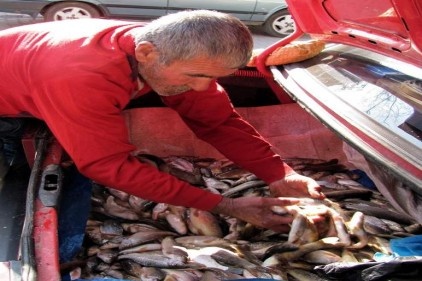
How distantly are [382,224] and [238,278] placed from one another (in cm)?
103

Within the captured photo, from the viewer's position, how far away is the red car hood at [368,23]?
182 cm

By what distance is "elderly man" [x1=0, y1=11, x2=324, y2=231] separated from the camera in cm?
224

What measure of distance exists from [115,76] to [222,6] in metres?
6.20

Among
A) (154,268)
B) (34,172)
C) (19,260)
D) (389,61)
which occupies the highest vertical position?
(389,61)

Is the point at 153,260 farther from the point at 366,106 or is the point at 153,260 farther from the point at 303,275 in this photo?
the point at 366,106

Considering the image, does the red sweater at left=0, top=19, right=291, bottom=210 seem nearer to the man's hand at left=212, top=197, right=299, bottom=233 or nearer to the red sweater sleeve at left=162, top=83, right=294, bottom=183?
the man's hand at left=212, top=197, right=299, bottom=233

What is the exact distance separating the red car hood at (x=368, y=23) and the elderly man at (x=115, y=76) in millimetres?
458

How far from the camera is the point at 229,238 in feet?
9.16

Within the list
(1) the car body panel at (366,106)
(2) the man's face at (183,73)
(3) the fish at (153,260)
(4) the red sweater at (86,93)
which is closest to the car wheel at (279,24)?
(1) the car body panel at (366,106)

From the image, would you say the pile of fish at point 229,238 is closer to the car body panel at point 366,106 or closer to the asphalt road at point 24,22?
the car body panel at point 366,106

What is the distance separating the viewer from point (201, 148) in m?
3.68

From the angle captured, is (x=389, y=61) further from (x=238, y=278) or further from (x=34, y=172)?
(x=34, y=172)

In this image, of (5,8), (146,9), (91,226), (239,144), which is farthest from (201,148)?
(5,8)

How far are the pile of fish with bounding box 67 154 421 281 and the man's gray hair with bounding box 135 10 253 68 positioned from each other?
0.93 meters
